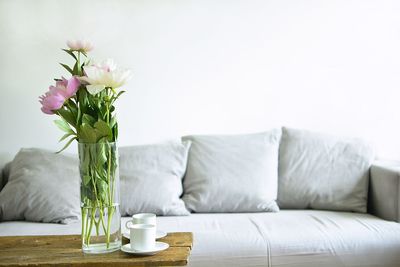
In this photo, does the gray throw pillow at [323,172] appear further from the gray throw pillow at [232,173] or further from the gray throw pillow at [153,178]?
the gray throw pillow at [153,178]

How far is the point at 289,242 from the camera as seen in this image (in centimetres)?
262

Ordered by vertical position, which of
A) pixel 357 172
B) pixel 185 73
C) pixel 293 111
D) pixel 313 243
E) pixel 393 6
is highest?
pixel 393 6

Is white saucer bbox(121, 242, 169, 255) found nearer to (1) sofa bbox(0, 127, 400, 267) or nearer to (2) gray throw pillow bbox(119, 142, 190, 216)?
(1) sofa bbox(0, 127, 400, 267)

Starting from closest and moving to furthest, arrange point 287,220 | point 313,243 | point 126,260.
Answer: point 126,260 < point 313,243 < point 287,220

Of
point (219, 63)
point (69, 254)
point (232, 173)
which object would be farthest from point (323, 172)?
point (69, 254)

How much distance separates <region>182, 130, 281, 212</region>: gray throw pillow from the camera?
317 centimetres

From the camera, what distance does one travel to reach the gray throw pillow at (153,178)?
122 inches

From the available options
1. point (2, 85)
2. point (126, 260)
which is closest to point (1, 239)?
point (126, 260)

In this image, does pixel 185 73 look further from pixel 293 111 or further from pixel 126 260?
pixel 126 260

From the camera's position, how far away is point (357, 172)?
10.6 ft

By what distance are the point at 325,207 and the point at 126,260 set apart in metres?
1.70

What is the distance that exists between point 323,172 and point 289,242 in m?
0.77

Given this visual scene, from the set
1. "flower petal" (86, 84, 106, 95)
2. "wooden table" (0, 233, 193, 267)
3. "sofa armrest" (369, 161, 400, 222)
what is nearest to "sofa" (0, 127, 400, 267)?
"sofa armrest" (369, 161, 400, 222)

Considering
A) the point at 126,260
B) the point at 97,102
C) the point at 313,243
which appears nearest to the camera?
the point at 126,260
